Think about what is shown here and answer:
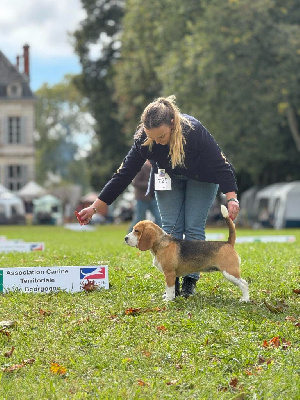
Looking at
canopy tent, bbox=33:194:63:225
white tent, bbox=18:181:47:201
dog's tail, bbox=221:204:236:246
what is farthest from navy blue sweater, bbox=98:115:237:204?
white tent, bbox=18:181:47:201

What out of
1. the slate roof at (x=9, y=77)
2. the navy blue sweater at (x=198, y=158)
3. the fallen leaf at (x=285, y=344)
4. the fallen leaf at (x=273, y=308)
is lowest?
the fallen leaf at (x=285, y=344)

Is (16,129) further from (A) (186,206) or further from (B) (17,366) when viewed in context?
(B) (17,366)

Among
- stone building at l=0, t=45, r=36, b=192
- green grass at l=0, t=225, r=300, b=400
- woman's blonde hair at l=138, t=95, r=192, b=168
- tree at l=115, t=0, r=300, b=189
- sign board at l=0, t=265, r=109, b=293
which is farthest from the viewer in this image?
stone building at l=0, t=45, r=36, b=192

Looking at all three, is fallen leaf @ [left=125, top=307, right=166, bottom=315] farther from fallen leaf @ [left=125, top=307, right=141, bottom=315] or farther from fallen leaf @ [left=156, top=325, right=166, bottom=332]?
fallen leaf @ [left=156, top=325, right=166, bottom=332]

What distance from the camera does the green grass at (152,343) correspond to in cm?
543

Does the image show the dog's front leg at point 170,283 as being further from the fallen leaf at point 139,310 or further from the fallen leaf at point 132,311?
the fallen leaf at point 132,311

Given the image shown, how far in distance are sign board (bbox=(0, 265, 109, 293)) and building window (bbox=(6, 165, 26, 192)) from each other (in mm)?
51944

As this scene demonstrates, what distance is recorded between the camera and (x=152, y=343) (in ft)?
20.2

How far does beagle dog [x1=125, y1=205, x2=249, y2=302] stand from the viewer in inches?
282

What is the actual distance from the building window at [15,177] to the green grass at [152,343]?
52055 millimetres

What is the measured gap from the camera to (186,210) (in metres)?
7.66

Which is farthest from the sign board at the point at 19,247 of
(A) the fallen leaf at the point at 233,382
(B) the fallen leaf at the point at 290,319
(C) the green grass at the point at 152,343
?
(A) the fallen leaf at the point at 233,382

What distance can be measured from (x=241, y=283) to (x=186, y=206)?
1.00m

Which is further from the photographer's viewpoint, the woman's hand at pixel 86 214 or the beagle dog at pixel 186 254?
the woman's hand at pixel 86 214
